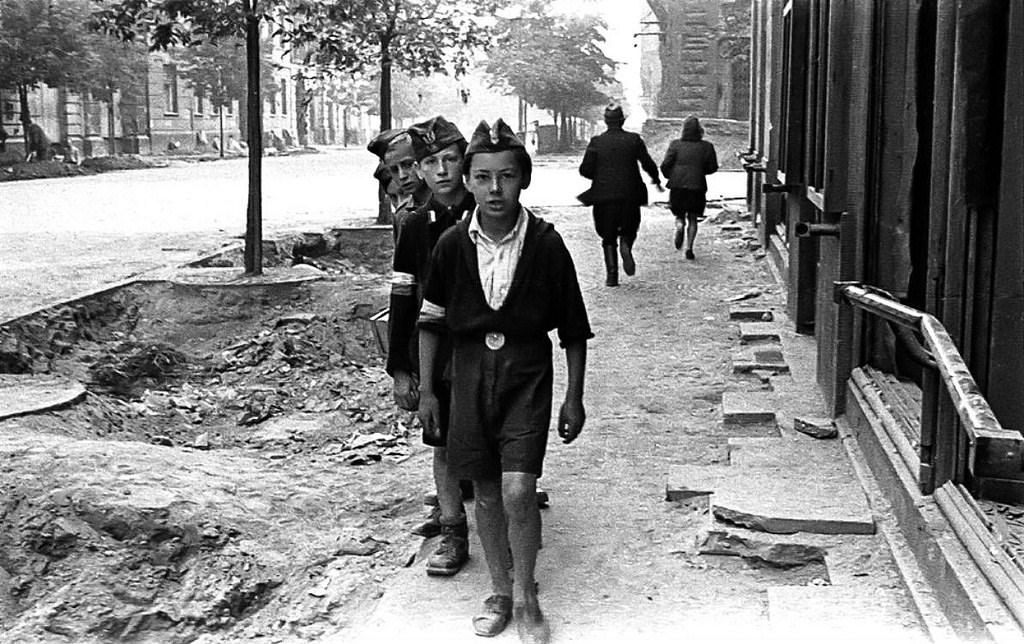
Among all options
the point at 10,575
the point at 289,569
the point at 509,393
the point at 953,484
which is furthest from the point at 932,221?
the point at 10,575

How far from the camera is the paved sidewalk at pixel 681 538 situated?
4168mm

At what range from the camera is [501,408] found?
4.23 m

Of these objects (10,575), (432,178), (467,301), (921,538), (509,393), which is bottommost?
(10,575)

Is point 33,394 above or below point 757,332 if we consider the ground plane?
below

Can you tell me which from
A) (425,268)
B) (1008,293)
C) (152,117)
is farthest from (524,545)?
(152,117)

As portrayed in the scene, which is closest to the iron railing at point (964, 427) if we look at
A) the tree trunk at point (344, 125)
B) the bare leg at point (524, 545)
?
the bare leg at point (524, 545)

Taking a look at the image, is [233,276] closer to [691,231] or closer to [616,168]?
[616,168]

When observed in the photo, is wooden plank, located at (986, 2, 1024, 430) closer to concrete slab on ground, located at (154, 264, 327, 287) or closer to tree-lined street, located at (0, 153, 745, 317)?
tree-lined street, located at (0, 153, 745, 317)

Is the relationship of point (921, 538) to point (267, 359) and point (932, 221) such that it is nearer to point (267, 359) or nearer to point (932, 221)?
point (932, 221)

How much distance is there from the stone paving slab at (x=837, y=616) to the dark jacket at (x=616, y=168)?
8525 mm

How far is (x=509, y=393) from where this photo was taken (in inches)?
166

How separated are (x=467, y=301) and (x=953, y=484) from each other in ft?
5.44

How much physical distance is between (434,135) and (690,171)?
10229 millimetres

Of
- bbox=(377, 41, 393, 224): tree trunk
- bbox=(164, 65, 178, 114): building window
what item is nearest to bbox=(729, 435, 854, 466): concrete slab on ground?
bbox=(377, 41, 393, 224): tree trunk
